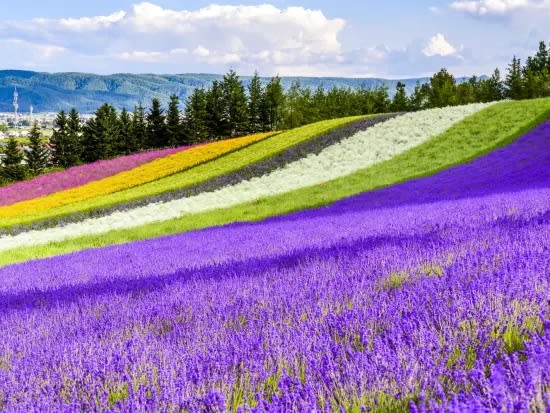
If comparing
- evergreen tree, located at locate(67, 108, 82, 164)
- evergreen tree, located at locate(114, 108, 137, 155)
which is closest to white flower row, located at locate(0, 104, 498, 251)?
evergreen tree, located at locate(114, 108, 137, 155)

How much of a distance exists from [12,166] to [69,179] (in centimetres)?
2453

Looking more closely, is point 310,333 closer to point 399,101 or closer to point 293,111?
point 293,111

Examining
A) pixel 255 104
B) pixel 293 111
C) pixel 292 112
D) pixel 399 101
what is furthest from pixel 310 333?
pixel 399 101

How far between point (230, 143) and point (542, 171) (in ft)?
116

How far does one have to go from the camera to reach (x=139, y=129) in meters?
74.9

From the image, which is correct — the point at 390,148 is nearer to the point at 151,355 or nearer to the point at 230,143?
the point at 230,143

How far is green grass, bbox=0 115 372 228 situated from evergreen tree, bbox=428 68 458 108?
160ft

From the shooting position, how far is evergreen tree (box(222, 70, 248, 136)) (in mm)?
74250

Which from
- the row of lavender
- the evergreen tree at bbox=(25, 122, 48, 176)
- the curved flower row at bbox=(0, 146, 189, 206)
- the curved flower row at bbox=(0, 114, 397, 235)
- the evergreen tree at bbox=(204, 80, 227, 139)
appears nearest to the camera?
the row of lavender

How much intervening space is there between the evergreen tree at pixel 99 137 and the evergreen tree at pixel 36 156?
5099 millimetres

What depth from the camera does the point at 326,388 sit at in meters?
2.29

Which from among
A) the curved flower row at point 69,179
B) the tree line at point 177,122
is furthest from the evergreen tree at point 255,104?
the curved flower row at point 69,179

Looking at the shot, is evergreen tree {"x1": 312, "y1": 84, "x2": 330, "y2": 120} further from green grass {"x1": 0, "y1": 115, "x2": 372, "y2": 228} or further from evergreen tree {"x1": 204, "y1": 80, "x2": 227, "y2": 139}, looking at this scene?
green grass {"x1": 0, "y1": 115, "x2": 372, "y2": 228}

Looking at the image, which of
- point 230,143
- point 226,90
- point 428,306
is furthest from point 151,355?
point 226,90
